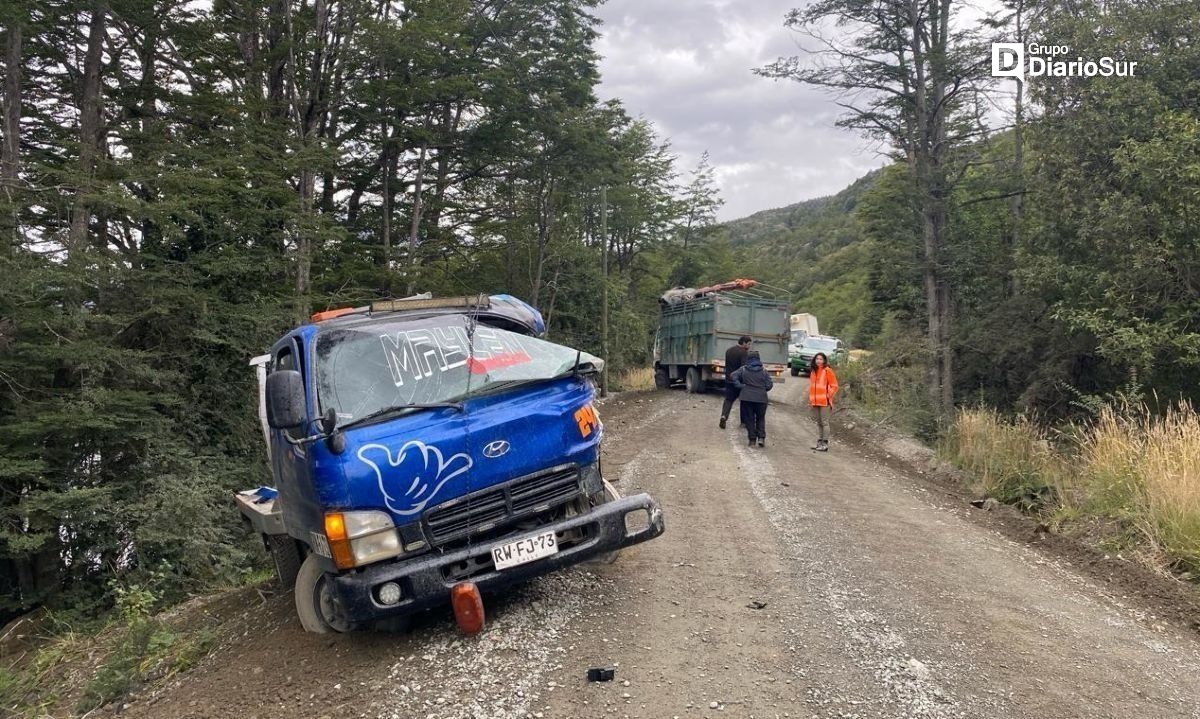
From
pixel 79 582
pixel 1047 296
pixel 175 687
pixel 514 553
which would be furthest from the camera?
pixel 1047 296

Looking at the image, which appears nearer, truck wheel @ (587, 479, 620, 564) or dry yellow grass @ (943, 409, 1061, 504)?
truck wheel @ (587, 479, 620, 564)

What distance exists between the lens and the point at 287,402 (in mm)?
4242

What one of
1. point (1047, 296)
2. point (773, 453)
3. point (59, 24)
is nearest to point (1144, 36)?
point (1047, 296)

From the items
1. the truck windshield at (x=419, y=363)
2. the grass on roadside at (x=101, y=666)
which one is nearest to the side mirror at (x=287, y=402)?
the truck windshield at (x=419, y=363)

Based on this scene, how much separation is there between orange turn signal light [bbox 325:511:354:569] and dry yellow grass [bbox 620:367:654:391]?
79.9 feet

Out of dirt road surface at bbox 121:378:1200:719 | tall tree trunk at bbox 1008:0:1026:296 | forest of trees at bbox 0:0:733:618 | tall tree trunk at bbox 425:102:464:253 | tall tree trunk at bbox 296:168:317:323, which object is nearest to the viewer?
dirt road surface at bbox 121:378:1200:719

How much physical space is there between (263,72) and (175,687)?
46.9ft

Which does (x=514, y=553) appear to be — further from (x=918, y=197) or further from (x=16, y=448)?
(x=918, y=197)

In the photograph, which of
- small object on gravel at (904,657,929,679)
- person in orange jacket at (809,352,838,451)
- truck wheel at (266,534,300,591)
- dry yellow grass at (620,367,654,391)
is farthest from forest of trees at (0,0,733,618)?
dry yellow grass at (620,367,654,391)

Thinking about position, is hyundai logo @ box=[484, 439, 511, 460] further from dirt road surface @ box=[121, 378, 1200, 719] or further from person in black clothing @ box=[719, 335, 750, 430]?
person in black clothing @ box=[719, 335, 750, 430]

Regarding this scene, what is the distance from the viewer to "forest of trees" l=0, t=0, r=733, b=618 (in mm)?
9430

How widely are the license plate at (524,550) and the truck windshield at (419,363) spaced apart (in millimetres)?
976

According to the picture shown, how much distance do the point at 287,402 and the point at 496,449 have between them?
120 cm

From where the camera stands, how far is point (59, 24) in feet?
36.8
